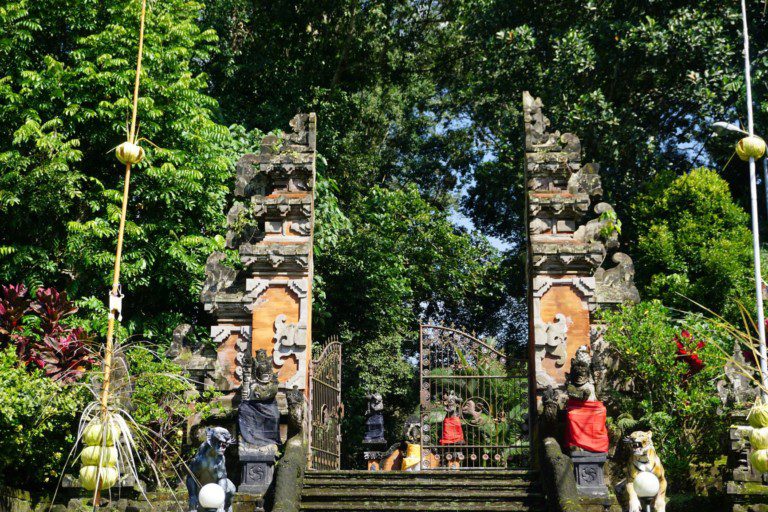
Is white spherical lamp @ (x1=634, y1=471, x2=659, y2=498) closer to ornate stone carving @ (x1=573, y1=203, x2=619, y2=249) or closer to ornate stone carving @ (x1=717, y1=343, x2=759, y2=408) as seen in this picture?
ornate stone carving @ (x1=717, y1=343, x2=759, y2=408)

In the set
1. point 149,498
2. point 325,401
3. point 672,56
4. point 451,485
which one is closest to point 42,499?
point 149,498

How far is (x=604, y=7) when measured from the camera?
63.5 ft

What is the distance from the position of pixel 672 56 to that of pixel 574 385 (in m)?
10.9

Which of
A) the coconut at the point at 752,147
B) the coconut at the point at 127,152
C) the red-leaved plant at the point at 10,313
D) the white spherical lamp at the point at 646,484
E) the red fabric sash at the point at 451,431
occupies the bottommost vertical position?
the white spherical lamp at the point at 646,484

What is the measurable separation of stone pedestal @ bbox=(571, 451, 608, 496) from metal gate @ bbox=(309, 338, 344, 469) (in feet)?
11.6

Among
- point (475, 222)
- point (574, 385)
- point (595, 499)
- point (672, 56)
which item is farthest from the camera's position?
point (475, 222)

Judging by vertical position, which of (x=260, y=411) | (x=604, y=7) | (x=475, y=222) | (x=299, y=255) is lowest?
(x=260, y=411)

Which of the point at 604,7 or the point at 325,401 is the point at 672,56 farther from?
the point at 325,401

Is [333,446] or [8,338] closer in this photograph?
[8,338]

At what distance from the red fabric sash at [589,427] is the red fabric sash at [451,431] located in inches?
135

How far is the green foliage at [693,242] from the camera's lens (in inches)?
663

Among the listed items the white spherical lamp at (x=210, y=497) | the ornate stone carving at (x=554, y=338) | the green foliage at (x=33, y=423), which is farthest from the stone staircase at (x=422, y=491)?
the green foliage at (x=33, y=423)

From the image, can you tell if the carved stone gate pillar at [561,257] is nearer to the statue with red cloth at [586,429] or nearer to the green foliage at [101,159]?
the statue with red cloth at [586,429]

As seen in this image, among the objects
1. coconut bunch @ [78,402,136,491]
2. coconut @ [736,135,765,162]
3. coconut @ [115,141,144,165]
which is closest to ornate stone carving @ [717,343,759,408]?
coconut @ [736,135,765,162]
